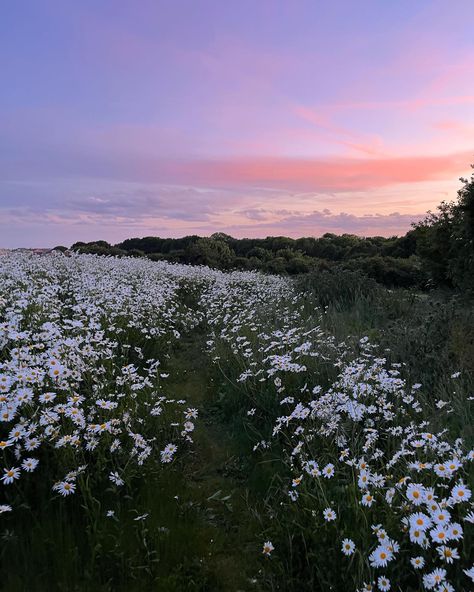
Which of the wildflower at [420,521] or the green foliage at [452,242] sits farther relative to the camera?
the green foliage at [452,242]

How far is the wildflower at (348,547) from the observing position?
2506mm

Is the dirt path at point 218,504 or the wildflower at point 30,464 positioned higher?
the wildflower at point 30,464

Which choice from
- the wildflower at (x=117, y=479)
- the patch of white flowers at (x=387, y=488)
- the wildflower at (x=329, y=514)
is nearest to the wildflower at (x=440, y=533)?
the patch of white flowers at (x=387, y=488)

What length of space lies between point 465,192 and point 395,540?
430 inches

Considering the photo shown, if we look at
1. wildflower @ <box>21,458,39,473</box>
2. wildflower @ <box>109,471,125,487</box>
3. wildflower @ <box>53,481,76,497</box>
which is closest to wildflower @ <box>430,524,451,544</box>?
wildflower @ <box>109,471,125,487</box>

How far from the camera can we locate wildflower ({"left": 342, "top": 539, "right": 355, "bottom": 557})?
8.22 feet

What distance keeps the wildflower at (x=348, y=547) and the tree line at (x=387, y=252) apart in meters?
10.1

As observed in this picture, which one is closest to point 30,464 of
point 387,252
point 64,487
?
point 64,487

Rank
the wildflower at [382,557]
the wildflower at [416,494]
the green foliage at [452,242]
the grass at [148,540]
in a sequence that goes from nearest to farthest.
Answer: the wildflower at [382,557] → the wildflower at [416,494] → the grass at [148,540] → the green foliage at [452,242]

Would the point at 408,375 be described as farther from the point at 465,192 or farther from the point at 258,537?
A: the point at 465,192

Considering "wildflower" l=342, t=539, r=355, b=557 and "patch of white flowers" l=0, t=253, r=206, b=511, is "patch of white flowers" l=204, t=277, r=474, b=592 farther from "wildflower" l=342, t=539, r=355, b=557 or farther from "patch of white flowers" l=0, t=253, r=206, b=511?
"patch of white flowers" l=0, t=253, r=206, b=511

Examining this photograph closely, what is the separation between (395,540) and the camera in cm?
264

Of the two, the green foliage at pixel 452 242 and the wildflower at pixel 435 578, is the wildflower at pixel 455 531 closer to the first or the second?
the wildflower at pixel 435 578

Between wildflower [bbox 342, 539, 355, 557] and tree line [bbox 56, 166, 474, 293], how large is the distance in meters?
10.1
